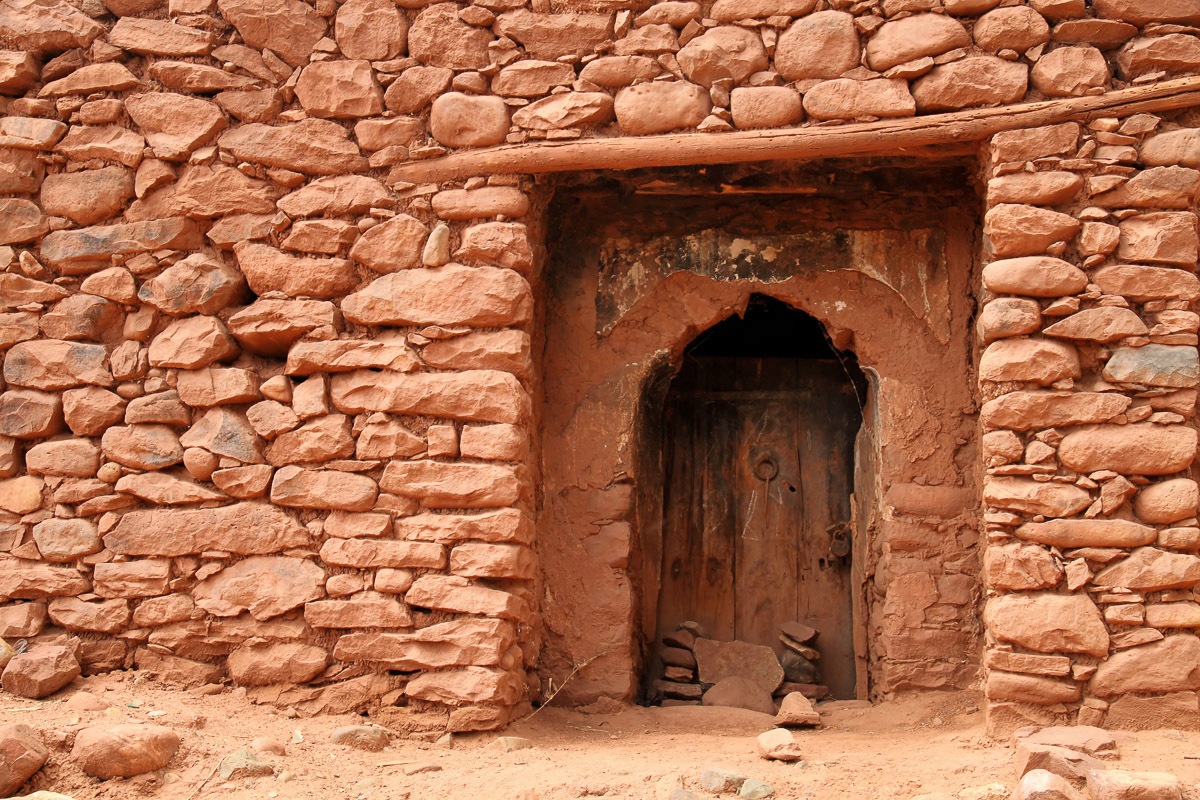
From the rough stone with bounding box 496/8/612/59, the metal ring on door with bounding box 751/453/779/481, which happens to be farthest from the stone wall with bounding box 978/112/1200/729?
the metal ring on door with bounding box 751/453/779/481

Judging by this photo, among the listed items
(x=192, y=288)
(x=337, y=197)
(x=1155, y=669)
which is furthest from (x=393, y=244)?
(x=1155, y=669)

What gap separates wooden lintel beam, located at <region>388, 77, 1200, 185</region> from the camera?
3691 mm

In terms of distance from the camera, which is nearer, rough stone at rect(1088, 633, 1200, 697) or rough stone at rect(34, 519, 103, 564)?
rough stone at rect(1088, 633, 1200, 697)

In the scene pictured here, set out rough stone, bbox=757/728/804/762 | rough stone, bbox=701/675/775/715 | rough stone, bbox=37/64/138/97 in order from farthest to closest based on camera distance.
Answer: rough stone, bbox=701/675/775/715 < rough stone, bbox=37/64/138/97 < rough stone, bbox=757/728/804/762

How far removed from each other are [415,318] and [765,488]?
212 centimetres

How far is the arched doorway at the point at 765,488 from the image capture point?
512 centimetres

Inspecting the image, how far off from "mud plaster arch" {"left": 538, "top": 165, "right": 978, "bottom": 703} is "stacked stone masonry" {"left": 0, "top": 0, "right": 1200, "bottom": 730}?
12.9 inches

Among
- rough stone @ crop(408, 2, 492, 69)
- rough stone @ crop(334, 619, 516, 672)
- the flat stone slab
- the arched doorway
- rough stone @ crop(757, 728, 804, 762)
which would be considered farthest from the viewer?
the arched doorway

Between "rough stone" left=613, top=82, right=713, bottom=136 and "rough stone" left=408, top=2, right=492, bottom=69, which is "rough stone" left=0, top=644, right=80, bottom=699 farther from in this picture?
"rough stone" left=613, top=82, right=713, bottom=136

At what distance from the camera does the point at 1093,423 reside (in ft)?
11.8

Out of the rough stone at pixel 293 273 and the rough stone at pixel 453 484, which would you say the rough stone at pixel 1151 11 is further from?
the rough stone at pixel 293 273

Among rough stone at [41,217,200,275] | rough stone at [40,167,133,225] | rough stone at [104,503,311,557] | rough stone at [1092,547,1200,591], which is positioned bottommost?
rough stone at [1092,547,1200,591]

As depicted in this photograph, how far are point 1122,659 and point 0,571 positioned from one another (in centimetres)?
383

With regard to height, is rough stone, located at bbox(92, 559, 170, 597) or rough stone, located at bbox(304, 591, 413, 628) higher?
rough stone, located at bbox(92, 559, 170, 597)
